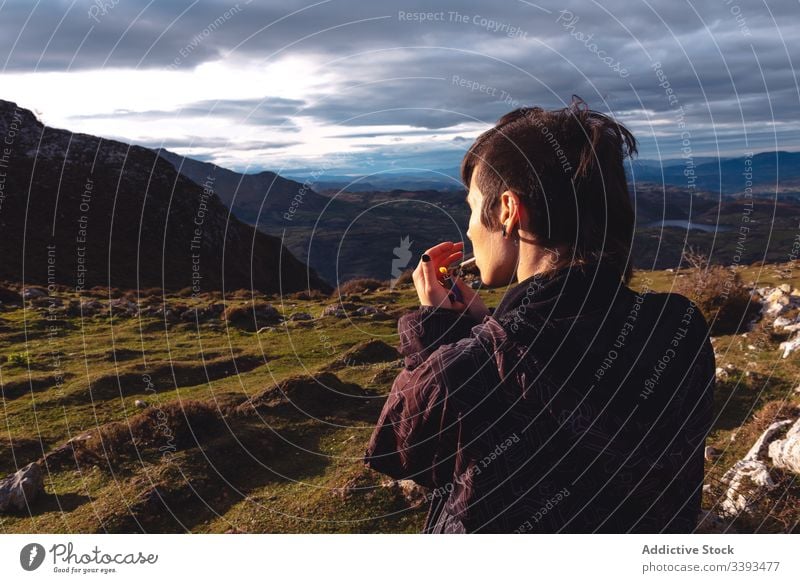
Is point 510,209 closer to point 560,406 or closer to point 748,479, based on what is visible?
point 560,406

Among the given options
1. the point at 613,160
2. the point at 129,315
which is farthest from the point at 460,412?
the point at 129,315

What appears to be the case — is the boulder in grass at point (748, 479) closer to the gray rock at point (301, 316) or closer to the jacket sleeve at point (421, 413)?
the jacket sleeve at point (421, 413)

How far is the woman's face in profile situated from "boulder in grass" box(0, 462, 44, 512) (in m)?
7.99

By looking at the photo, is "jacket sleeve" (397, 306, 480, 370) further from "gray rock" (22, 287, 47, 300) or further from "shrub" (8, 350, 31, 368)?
"gray rock" (22, 287, 47, 300)

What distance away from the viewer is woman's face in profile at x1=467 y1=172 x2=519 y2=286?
3.31 metres

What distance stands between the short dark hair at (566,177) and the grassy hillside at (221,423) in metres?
5.42

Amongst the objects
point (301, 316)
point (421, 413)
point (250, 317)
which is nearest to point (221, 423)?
point (421, 413)

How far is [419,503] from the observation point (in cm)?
820

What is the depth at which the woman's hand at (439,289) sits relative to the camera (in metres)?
3.54

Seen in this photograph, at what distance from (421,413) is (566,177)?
4.27 ft

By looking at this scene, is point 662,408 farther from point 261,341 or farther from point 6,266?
point 6,266

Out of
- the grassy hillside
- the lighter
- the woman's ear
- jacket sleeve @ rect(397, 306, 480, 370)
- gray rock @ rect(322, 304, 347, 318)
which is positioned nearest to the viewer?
the woman's ear

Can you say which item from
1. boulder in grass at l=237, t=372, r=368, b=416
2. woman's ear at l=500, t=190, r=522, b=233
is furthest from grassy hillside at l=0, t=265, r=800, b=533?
woman's ear at l=500, t=190, r=522, b=233

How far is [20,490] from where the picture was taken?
8.55 metres
